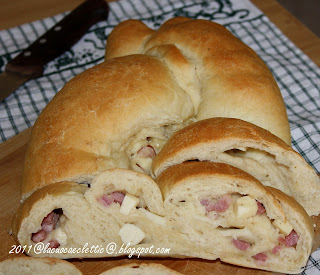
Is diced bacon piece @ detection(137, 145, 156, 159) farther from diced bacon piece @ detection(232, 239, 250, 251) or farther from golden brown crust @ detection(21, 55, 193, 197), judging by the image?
diced bacon piece @ detection(232, 239, 250, 251)

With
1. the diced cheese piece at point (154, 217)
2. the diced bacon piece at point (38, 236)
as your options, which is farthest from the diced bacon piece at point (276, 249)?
the diced bacon piece at point (38, 236)

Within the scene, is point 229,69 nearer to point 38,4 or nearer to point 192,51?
point 192,51

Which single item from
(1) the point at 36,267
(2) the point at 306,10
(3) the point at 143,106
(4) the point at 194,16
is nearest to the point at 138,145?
(3) the point at 143,106

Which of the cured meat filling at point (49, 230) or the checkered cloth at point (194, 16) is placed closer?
the cured meat filling at point (49, 230)

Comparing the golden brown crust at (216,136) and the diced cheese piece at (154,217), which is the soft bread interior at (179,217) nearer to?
the diced cheese piece at (154,217)

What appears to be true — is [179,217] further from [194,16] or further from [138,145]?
[194,16]

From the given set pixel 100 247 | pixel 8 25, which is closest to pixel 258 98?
pixel 100 247
